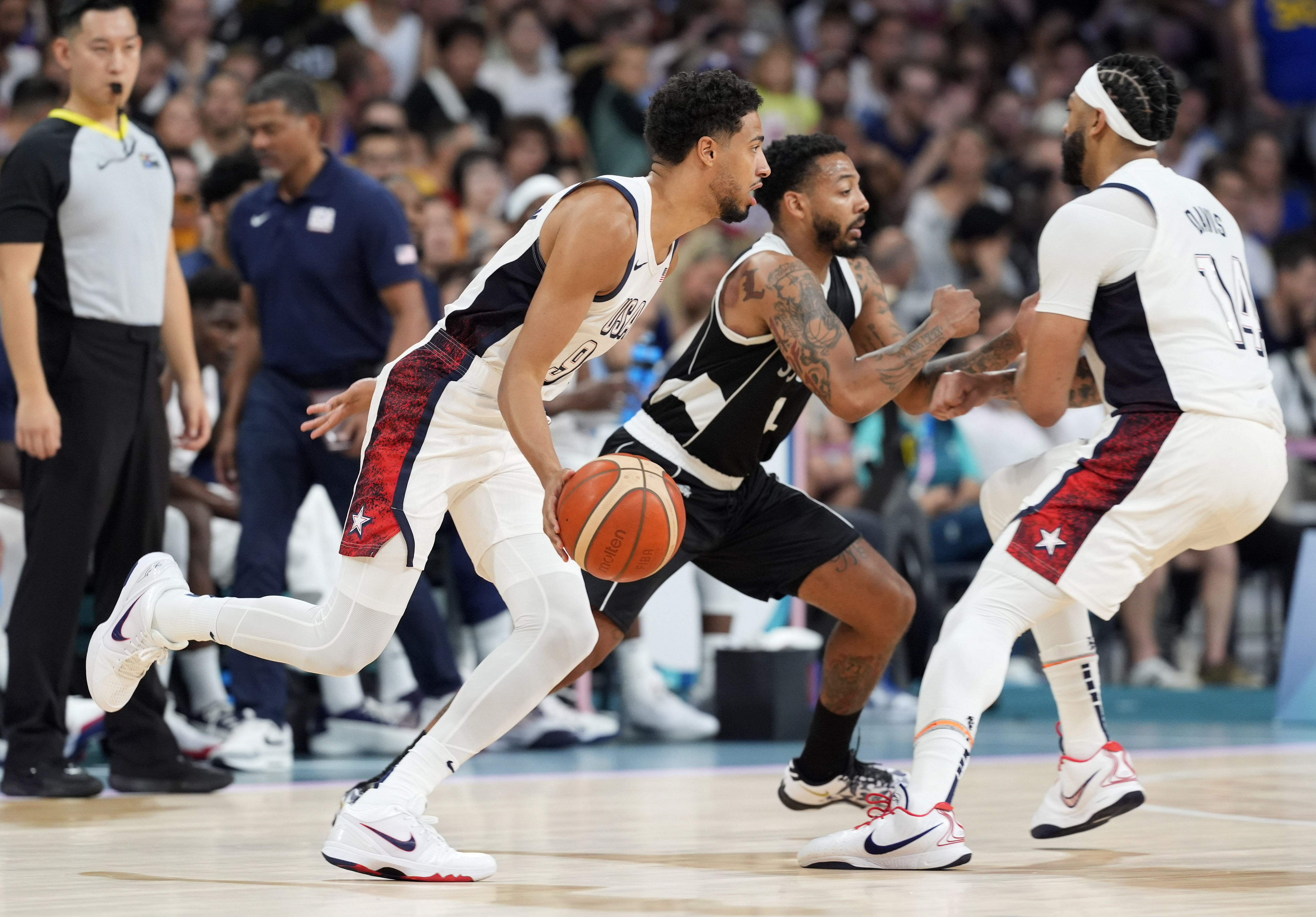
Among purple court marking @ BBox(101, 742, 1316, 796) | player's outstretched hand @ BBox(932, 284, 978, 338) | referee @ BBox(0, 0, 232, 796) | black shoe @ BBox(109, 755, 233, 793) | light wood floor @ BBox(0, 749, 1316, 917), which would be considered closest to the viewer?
light wood floor @ BBox(0, 749, 1316, 917)

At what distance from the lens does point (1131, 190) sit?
4.61 metres

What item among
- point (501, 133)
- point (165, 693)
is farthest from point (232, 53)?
point (165, 693)

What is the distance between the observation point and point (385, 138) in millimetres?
9383

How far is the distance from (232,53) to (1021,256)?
582 cm

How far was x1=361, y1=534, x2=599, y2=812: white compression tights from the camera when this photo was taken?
434 centimetres

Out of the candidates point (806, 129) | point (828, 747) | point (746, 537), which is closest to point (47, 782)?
point (746, 537)

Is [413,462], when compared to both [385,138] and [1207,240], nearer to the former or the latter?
[1207,240]

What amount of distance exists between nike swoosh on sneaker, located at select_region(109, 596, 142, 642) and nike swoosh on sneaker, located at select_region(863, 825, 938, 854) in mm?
2104

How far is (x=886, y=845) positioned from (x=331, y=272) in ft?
12.3

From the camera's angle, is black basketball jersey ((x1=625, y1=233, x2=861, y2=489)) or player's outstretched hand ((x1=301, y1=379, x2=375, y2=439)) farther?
black basketball jersey ((x1=625, y1=233, x2=861, y2=489))

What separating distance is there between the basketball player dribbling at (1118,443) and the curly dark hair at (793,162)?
89cm

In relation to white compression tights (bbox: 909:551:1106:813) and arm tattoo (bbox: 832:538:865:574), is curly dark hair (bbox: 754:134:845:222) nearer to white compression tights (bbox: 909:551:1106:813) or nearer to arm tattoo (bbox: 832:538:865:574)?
arm tattoo (bbox: 832:538:865:574)

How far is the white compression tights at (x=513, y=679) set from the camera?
4.34 m

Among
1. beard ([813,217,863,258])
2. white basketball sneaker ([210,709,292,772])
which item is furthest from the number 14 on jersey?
white basketball sneaker ([210,709,292,772])
